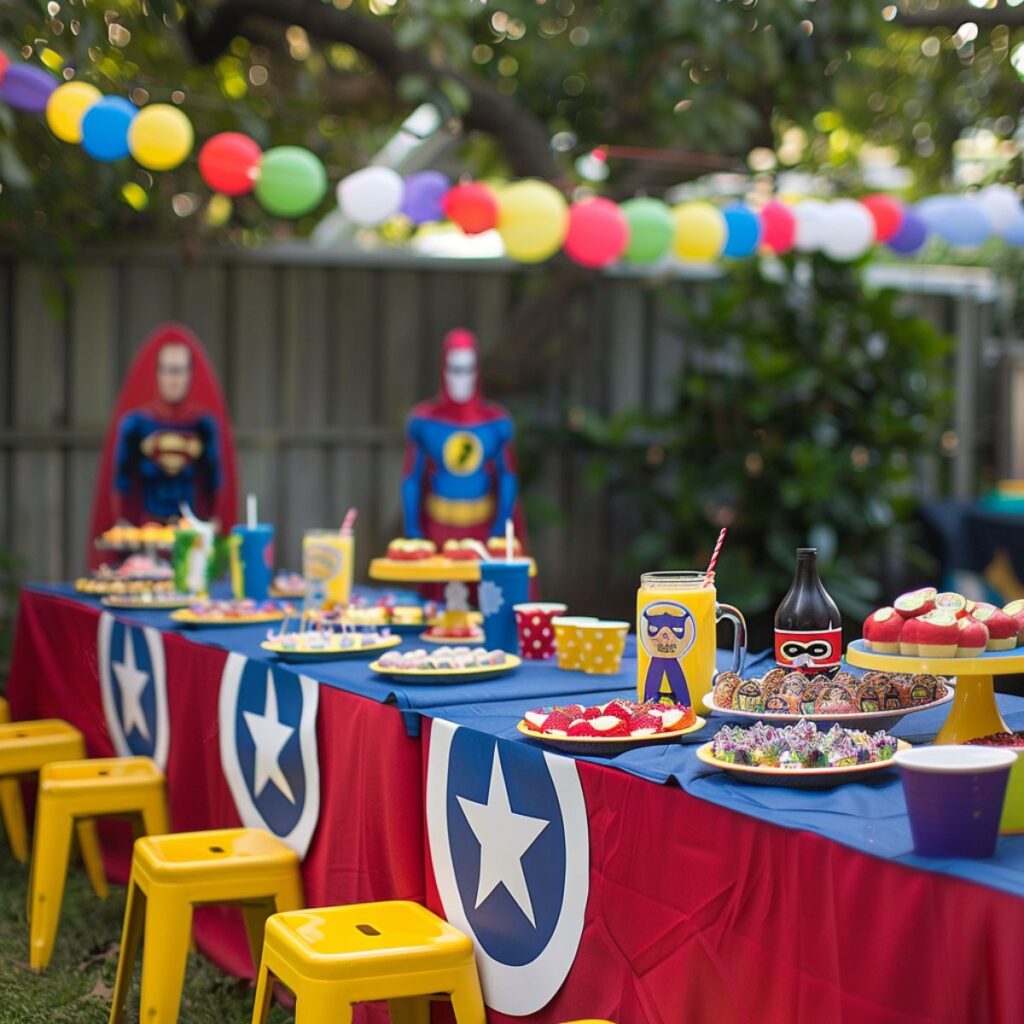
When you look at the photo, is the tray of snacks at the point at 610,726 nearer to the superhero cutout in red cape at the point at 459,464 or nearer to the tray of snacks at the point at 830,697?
the tray of snacks at the point at 830,697

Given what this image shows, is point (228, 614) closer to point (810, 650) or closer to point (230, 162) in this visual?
point (810, 650)

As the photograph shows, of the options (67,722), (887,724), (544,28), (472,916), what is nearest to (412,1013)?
(472,916)

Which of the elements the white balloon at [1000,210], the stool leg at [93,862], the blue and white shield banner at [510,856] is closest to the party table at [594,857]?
the blue and white shield banner at [510,856]

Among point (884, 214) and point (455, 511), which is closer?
point (455, 511)

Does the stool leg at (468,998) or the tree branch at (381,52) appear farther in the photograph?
the tree branch at (381,52)

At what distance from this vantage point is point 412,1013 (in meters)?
2.05

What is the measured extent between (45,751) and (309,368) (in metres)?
3.27

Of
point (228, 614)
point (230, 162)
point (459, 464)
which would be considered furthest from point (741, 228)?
point (228, 614)

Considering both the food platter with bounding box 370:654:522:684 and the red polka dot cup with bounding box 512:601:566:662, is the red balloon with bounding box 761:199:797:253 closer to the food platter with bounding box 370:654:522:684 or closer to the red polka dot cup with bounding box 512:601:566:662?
the red polka dot cup with bounding box 512:601:566:662

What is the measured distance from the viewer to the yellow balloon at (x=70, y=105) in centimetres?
414

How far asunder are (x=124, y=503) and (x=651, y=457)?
9.81ft

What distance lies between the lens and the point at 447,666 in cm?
236

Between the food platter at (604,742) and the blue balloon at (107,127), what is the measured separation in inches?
115

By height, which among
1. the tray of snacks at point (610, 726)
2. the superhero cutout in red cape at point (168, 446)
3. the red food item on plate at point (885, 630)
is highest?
the superhero cutout in red cape at point (168, 446)
